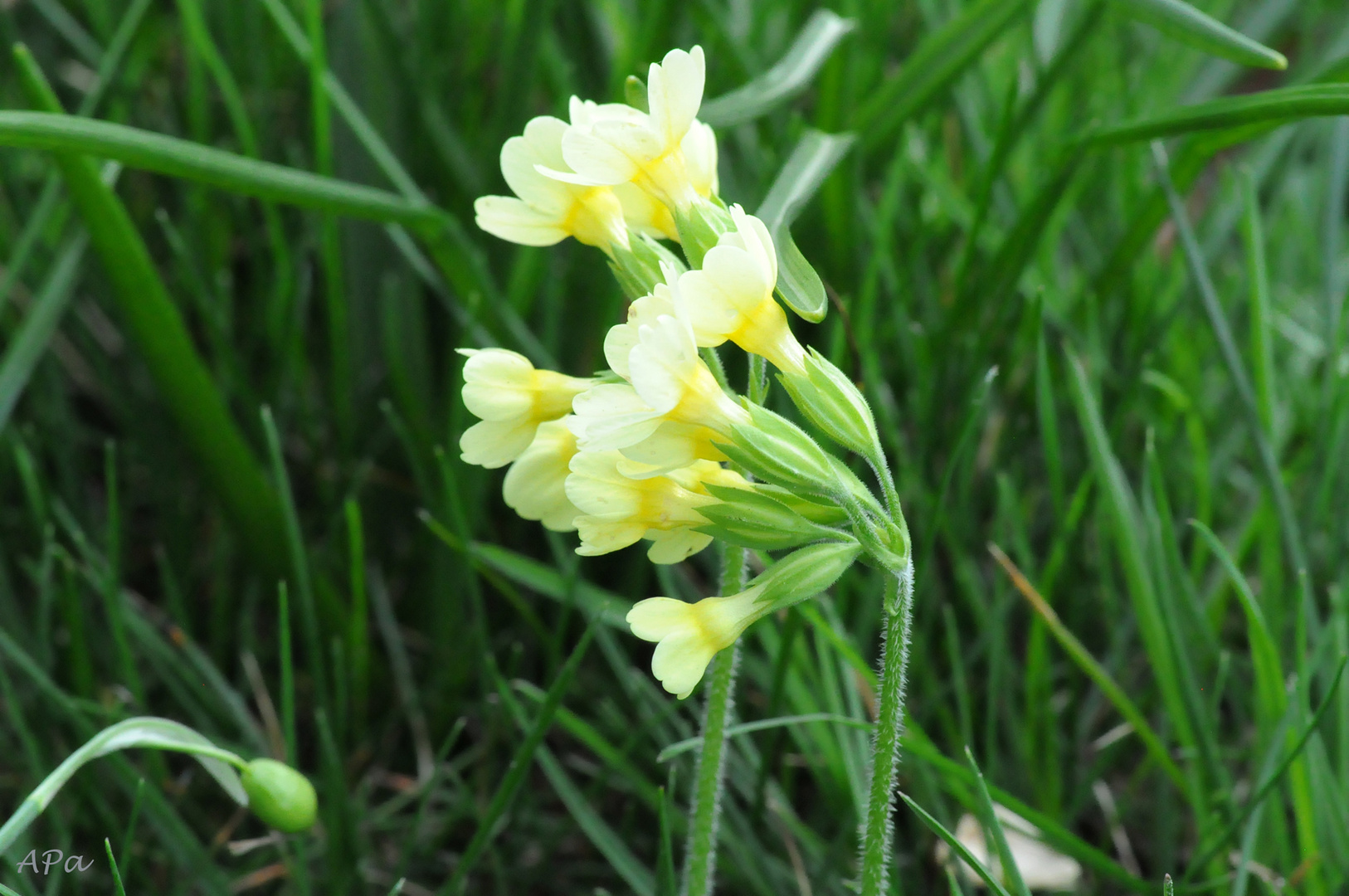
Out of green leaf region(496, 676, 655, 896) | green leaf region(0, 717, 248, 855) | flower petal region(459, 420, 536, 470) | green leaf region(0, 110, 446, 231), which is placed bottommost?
green leaf region(496, 676, 655, 896)

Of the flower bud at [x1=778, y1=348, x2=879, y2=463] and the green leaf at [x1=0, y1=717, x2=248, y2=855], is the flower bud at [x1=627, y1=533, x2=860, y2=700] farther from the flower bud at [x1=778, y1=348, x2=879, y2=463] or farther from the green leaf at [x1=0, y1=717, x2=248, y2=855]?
the green leaf at [x1=0, y1=717, x2=248, y2=855]

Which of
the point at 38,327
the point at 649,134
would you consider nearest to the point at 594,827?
the point at 649,134

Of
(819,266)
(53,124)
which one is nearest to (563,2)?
(819,266)

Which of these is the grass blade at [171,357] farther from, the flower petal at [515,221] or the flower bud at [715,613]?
the flower bud at [715,613]

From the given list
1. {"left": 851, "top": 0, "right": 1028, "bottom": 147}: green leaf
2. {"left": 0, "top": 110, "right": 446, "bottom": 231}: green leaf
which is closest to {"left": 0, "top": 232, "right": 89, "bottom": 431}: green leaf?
{"left": 0, "top": 110, "right": 446, "bottom": 231}: green leaf

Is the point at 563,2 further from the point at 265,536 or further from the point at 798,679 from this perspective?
the point at 798,679

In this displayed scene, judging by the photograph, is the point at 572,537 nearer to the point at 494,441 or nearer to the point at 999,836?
the point at 494,441
